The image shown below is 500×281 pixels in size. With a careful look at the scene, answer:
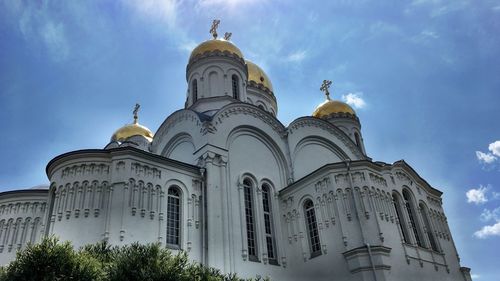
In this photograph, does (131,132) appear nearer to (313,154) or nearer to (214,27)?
(214,27)

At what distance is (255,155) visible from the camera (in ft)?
59.0

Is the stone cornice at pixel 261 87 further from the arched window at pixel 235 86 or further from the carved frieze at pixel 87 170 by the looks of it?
the carved frieze at pixel 87 170

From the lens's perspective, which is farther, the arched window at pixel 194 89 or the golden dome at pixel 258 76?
the golden dome at pixel 258 76

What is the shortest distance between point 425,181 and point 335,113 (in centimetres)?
953

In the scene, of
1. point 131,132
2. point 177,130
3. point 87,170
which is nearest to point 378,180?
→ point 177,130

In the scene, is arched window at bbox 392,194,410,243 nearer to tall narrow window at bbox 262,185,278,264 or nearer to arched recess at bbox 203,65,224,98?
tall narrow window at bbox 262,185,278,264

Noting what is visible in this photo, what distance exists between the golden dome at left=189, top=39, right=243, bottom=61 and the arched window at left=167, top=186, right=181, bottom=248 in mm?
9936

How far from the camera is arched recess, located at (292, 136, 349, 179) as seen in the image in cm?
1935

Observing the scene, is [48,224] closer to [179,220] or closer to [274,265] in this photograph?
[179,220]

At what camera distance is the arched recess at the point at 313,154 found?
762 inches

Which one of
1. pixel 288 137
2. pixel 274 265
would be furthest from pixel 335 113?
pixel 274 265

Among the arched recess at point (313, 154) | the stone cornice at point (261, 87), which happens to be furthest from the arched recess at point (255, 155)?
the stone cornice at point (261, 87)

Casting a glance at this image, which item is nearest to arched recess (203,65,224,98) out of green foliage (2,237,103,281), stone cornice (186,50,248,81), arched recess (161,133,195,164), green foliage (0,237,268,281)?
stone cornice (186,50,248,81)

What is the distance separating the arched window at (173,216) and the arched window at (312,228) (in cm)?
516
